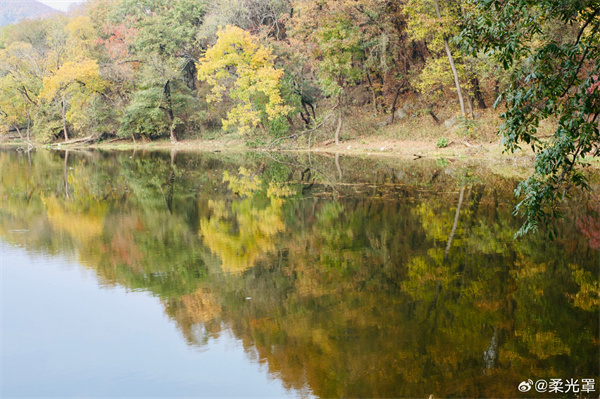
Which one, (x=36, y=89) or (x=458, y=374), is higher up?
(x=36, y=89)

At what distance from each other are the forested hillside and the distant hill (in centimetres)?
11916

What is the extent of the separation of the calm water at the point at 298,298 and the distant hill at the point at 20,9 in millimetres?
163493

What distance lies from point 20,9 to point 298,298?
184 m

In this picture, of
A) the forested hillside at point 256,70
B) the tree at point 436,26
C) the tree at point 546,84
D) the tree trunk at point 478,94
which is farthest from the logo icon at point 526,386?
the tree trunk at point 478,94

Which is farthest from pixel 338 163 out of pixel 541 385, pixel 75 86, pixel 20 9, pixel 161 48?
pixel 20 9

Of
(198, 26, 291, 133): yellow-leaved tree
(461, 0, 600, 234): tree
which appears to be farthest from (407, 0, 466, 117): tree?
(461, 0, 600, 234): tree

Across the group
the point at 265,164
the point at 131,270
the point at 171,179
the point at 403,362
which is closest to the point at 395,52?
the point at 265,164

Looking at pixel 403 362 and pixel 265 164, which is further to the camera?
pixel 265 164

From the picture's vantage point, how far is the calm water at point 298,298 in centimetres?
564

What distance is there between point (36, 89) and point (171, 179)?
33.0m

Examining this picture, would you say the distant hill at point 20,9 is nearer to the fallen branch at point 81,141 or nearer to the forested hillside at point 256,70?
the forested hillside at point 256,70

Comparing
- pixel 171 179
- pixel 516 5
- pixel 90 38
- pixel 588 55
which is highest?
pixel 90 38

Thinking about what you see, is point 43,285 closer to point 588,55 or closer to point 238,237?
point 238,237

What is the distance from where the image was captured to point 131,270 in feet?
31.2
